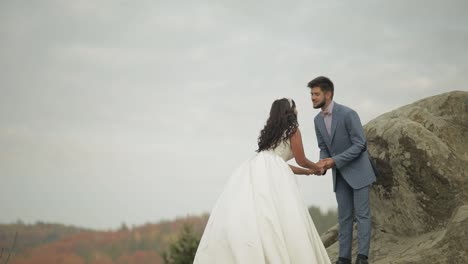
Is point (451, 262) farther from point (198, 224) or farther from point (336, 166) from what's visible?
point (198, 224)

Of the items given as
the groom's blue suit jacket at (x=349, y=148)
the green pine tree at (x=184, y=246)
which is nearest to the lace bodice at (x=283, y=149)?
the groom's blue suit jacket at (x=349, y=148)

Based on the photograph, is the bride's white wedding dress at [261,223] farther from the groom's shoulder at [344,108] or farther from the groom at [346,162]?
the groom's shoulder at [344,108]

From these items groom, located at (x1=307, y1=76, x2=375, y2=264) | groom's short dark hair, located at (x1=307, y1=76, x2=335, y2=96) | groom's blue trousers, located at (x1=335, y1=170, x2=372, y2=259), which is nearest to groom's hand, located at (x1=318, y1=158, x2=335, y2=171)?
groom, located at (x1=307, y1=76, x2=375, y2=264)

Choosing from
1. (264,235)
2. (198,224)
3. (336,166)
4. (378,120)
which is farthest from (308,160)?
(198,224)

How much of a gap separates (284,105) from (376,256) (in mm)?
3028

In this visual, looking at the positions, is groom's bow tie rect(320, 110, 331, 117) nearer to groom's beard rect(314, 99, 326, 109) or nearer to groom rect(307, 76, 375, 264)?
groom rect(307, 76, 375, 264)

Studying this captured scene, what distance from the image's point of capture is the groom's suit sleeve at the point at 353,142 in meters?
6.90

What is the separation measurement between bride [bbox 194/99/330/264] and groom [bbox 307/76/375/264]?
0.80m

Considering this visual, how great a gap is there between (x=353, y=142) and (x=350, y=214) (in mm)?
1143

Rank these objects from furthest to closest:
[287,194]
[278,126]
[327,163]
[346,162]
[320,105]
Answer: [320,105]
[327,163]
[346,162]
[278,126]
[287,194]

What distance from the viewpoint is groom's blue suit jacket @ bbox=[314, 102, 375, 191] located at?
6922 mm

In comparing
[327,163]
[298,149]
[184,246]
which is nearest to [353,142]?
[327,163]

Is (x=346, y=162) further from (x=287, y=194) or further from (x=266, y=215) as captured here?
(x=266, y=215)

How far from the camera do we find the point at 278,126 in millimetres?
6527
